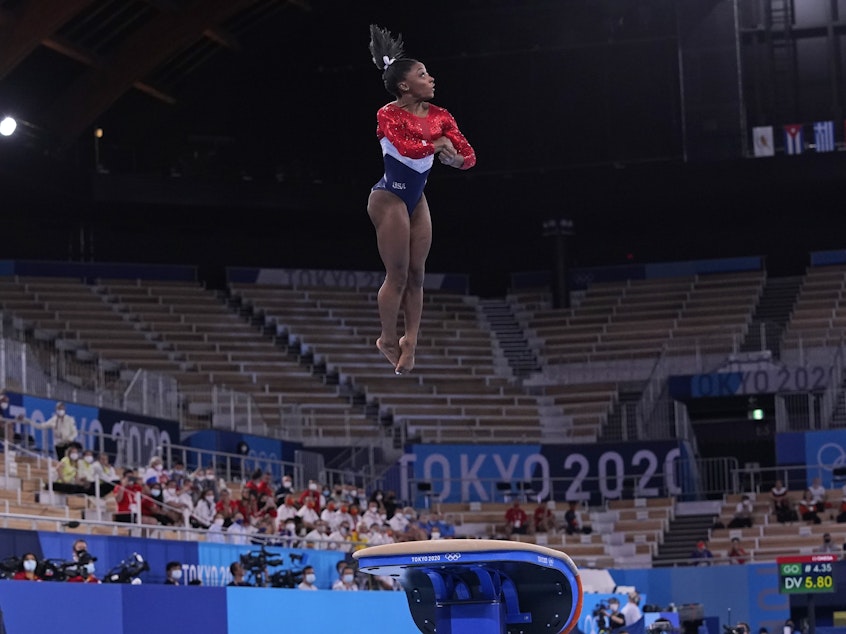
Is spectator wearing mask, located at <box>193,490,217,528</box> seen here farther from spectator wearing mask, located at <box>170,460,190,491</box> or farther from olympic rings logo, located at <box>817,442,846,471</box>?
olympic rings logo, located at <box>817,442,846,471</box>

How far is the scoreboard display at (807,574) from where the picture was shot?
18.2 m

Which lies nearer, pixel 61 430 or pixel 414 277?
pixel 414 277

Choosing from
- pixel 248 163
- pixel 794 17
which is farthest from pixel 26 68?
pixel 794 17

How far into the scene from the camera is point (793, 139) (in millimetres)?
30719

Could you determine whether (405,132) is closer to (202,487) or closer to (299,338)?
(202,487)

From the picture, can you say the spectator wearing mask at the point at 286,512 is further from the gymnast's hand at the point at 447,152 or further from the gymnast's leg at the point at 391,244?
the gymnast's hand at the point at 447,152

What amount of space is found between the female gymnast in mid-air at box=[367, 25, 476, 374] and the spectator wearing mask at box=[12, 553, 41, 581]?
640 cm

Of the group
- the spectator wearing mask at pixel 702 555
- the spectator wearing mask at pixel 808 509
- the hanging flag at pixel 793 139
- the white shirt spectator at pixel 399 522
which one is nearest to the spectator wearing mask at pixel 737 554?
the spectator wearing mask at pixel 702 555

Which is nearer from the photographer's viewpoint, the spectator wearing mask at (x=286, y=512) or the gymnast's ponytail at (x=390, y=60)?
the gymnast's ponytail at (x=390, y=60)

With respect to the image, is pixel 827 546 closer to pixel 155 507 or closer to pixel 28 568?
pixel 155 507

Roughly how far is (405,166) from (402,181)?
0.09 metres

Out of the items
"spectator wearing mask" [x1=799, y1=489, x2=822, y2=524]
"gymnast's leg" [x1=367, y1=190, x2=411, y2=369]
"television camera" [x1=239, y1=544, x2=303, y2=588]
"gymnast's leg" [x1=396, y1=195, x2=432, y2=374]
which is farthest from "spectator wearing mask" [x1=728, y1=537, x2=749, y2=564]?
"gymnast's leg" [x1=367, y1=190, x2=411, y2=369]

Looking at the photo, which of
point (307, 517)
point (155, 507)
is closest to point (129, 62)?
point (307, 517)

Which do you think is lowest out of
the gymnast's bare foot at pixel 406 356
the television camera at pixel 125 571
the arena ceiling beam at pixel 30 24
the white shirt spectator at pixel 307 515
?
the television camera at pixel 125 571
